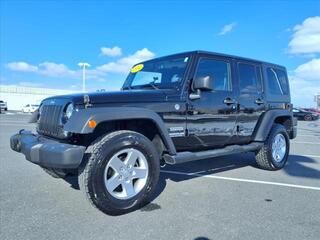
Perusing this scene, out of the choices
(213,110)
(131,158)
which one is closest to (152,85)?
(213,110)

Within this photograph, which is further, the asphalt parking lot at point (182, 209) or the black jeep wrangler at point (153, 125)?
the black jeep wrangler at point (153, 125)

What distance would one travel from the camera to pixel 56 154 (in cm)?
344

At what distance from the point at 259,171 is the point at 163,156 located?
111 inches

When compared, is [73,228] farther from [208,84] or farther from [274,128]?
[274,128]

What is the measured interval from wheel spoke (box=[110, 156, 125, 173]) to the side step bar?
2.52ft

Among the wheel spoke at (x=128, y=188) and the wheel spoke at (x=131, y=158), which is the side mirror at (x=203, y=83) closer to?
the wheel spoke at (x=131, y=158)

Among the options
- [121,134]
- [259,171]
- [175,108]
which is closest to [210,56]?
[175,108]

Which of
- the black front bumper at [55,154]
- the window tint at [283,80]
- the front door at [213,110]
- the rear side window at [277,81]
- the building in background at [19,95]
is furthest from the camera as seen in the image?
the building in background at [19,95]

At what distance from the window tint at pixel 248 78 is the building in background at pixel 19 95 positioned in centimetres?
5845

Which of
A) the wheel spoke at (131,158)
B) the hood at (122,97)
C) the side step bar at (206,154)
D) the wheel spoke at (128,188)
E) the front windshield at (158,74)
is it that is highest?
the front windshield at (158,74)

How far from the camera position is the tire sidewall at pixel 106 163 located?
355 centimetres

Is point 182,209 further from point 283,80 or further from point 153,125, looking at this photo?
point 283,80

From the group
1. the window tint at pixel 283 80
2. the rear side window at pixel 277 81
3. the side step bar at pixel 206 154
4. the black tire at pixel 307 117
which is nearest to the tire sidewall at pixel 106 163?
the side step bar at pixel 206 154

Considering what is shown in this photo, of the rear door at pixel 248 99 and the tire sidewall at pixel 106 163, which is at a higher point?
the rear door at pixel 248 99
